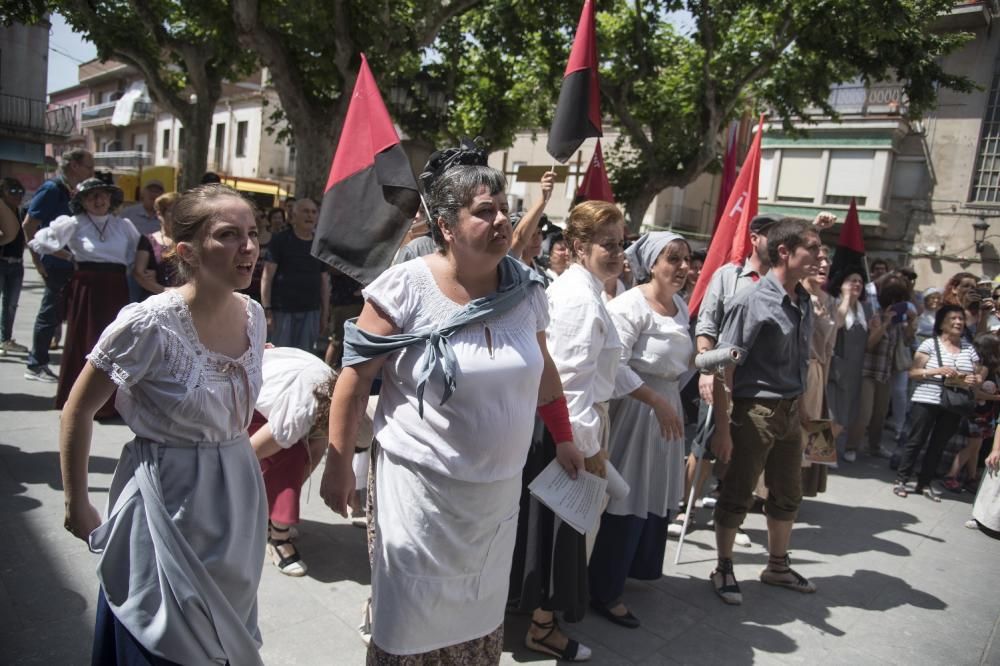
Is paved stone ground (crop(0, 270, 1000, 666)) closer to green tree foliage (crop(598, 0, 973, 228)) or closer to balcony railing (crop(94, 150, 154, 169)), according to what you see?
green tree foliage (crop(598, 0, 973, 228))

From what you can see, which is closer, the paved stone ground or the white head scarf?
the paved stone ground

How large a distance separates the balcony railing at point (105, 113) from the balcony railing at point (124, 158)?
221cm

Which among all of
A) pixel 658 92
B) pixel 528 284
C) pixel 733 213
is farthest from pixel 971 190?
pixel 528 284

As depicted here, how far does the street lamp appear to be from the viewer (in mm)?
23016

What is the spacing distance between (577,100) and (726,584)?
3.01 m

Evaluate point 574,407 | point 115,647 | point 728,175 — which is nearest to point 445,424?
point 574,407

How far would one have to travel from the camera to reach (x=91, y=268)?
5.75m

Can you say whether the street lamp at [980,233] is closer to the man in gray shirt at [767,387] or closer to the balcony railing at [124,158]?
the man in gray shirt at [767,387]

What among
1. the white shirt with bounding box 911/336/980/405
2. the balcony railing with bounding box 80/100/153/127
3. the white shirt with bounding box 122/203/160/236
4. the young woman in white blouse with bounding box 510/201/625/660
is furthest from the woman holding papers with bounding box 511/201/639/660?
the balcony railing with bounding box 80/100/153/127

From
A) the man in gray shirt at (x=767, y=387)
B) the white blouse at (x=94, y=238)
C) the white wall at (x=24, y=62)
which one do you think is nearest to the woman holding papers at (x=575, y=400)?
the man in gray shirt at (x=767, y=387)

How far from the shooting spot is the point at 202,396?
201 cm

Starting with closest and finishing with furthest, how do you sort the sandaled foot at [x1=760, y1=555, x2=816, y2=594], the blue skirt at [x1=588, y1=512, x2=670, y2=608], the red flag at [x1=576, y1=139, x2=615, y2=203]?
the blue skirt at [x1=588, y1=512, x2=670, y2=608] → the sandaled foot at [x1=760, y1=555, x2=816, y2=594] → the red flag at [x1=576, y1=139, x2=615, y2=203]

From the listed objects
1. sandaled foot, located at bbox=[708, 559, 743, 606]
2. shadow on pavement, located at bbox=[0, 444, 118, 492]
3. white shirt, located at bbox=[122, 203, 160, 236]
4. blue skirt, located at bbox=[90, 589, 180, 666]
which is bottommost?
shadow on pavement, located at bbox=[0, 444, 118, 492]

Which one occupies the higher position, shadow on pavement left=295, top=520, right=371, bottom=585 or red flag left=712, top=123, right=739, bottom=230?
red flag left=712, top=123, right=739, bottom=230
